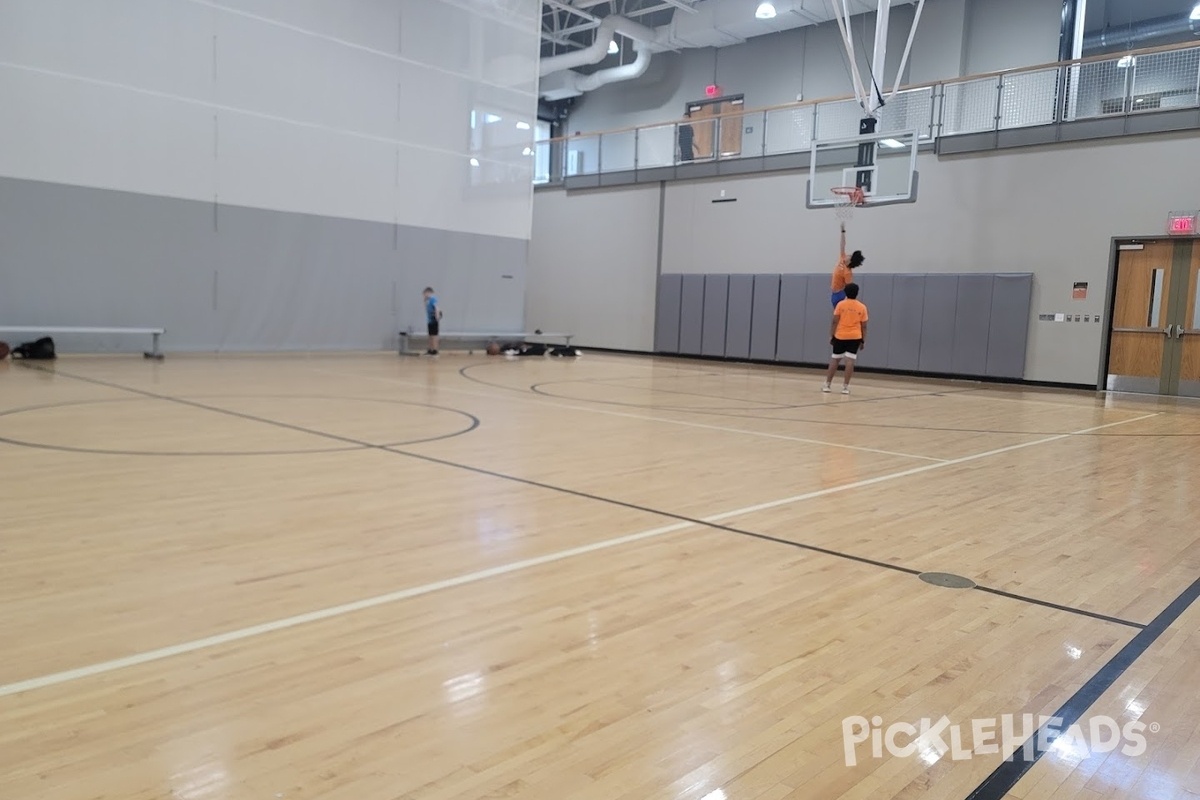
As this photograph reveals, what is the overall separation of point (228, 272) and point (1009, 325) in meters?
14.3

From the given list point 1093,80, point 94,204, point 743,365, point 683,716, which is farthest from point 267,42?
point 683,716

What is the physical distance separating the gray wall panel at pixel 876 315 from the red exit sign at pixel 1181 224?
483 centimetres

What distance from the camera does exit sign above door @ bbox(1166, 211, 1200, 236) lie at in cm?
1395

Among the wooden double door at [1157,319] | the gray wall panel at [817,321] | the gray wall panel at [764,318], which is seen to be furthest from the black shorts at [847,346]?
the gray wall panel at [764,318]

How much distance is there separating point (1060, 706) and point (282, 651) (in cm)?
245

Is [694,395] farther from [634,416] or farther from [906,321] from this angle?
[906,321]

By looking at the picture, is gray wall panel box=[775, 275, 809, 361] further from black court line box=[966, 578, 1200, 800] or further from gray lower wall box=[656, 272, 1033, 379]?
black court line box=[966, 578, 1200, 800]

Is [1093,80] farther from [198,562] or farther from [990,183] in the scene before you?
[198,562]

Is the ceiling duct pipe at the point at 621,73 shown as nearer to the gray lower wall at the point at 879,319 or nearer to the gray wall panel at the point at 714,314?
the gray lower wall at the point at 879,319

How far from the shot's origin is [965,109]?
16.4 meters

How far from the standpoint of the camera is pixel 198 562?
368 centimetres

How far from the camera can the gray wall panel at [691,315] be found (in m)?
20.7

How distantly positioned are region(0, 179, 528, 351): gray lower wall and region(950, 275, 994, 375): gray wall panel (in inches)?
377

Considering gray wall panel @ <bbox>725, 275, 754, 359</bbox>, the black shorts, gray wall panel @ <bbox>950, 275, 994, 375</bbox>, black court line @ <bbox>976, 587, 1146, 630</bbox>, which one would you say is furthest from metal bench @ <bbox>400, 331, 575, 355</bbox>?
black court line @ <bbox>976, 587, 1146, 630</bbox>
